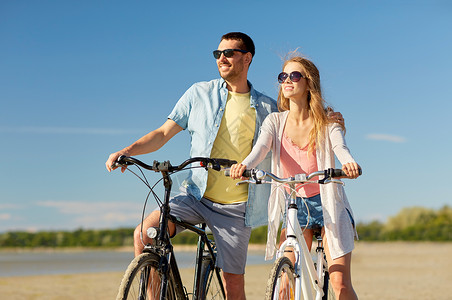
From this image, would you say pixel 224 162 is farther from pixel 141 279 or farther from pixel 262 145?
pixel 141 279

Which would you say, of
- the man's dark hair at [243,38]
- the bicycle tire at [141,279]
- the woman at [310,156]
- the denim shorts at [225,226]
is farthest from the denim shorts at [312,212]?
the man's dark hair at [243,38]

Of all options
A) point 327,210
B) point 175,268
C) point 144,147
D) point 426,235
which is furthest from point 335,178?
point 426,235

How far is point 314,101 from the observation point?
13.3ft

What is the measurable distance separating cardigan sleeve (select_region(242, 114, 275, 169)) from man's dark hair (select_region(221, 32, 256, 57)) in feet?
2.67

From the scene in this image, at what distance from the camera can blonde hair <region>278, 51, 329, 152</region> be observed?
156 inches

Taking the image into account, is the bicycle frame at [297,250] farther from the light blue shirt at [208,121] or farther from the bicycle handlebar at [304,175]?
the light blue shirt at [208,121]

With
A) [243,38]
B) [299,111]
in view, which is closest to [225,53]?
[243,38]

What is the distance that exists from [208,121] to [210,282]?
4.27 feet

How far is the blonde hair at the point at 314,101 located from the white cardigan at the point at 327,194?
51mm

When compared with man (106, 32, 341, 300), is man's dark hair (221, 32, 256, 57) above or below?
above

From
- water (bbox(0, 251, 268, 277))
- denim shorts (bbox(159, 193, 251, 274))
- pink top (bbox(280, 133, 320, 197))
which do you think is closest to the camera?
pink top (bbox(280, 133, 320, 197))

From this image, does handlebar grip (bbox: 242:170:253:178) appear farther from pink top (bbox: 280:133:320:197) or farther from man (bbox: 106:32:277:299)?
man (bbox: 106:32:277:299)

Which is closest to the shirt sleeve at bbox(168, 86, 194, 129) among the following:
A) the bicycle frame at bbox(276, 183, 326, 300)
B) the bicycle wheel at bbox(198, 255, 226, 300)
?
the bicycle wheel at bbox(198, 255, 226, 300)

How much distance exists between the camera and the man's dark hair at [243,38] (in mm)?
4674
